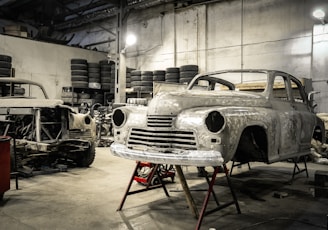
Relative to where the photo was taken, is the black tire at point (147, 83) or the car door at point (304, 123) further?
the black tire at point (147, 83)

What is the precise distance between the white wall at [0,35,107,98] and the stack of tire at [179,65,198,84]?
5.18m

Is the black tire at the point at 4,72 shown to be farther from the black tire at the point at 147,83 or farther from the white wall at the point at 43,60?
the black tire at the point at 147,83

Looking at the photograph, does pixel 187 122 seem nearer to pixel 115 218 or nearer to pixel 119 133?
pixel 119 133

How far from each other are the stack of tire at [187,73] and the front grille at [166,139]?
24.7 ft

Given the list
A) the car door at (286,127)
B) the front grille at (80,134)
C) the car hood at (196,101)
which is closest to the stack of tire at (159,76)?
the front grille at (80,134)

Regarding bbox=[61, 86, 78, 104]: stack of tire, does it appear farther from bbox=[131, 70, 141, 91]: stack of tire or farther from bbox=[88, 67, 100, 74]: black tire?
bbox=[131, 70, 141, 91]: stack of tire

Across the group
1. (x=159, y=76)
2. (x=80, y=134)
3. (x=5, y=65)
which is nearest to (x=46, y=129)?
(x=80, y=134)

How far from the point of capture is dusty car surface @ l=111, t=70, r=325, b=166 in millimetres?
2893

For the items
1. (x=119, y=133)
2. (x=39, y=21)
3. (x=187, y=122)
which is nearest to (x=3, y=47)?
(x=39, y=21)

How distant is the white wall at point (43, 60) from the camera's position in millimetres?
11570

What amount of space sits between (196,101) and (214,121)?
0.44 m

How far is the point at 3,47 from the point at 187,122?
1040cm

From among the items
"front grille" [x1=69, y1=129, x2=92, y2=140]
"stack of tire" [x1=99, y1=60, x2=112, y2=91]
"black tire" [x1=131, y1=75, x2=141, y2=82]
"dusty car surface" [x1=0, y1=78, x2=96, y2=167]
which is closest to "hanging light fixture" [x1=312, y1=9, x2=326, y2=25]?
"black tire" [x1=131, y1=75, x2=141, y2=82]

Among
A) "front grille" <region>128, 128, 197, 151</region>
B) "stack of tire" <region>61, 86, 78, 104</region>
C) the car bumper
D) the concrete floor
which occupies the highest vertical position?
"stack of tire" <region>61, 86, 78, 104</region>
